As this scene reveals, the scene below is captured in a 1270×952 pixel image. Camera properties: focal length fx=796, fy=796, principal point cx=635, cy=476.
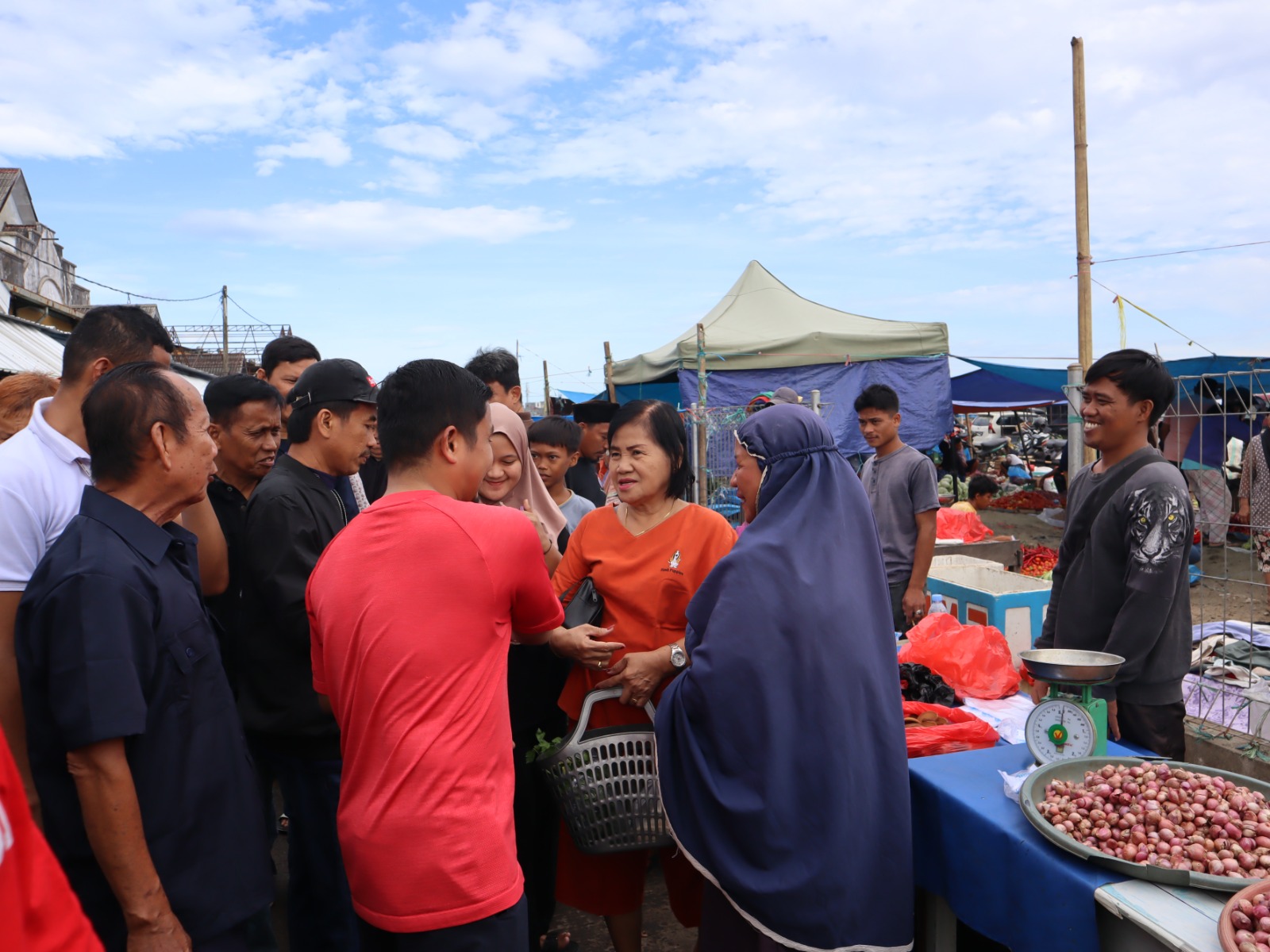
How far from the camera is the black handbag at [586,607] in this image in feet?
8.79

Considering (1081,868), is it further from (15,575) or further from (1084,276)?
(1084,276)

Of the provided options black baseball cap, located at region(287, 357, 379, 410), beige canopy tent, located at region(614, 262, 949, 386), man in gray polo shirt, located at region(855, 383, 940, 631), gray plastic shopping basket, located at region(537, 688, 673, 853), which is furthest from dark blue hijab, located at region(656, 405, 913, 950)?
beige canopy tent, located at region(614, 262, 949, 386)

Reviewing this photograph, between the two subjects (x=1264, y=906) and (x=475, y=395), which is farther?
(x=475, y=395)

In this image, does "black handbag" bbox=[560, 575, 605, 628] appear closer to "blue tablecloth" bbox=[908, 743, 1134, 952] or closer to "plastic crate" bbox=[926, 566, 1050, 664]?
"blue tablecloth" bbox=[908, 743, 1134, 952]

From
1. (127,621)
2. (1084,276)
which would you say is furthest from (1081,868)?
(1084,276)

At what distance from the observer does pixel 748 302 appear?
A: 13938mm

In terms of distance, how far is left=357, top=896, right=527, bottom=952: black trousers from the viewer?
1713mm

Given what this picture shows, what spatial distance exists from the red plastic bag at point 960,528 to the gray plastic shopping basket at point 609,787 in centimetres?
571

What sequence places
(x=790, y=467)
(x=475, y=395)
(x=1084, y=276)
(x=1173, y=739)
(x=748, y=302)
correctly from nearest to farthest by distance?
(x=475, y=395) → (x=790, y=467) → (x=1173, y=739) → (x=1084, y=276) → (x=748, y=302)

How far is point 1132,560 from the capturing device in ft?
9.24

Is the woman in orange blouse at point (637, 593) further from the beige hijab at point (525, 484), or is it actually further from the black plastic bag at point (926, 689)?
the black plastic bag at point (926, 689)

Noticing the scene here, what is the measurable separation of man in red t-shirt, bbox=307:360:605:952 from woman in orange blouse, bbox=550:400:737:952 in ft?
2.59

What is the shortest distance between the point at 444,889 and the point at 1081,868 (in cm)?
150

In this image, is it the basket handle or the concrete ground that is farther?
the concrete ground
